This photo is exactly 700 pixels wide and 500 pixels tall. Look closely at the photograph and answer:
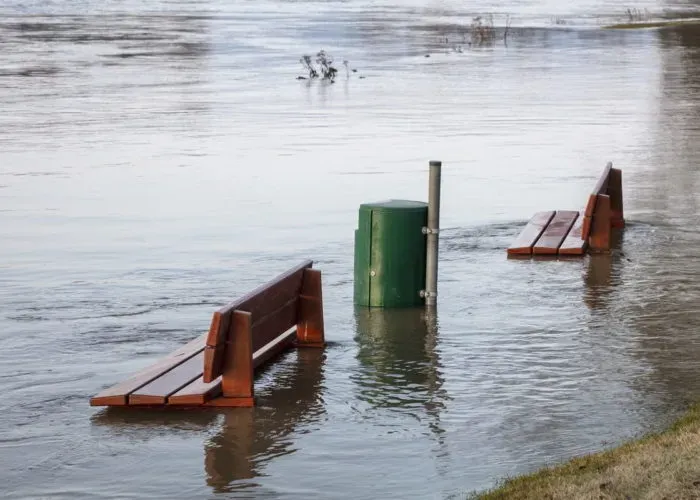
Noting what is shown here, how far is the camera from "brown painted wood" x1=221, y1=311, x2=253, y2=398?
834 cm

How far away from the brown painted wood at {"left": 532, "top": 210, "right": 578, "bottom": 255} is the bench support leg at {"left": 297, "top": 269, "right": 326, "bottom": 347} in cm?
359

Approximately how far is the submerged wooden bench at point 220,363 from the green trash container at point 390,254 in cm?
136

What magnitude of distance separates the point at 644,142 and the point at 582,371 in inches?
519

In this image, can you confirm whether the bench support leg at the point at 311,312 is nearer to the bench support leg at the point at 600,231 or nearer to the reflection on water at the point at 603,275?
the reflection on water at the point at 603,275

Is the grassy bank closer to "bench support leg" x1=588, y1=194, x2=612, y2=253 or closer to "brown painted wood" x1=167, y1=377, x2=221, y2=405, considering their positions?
"brown painted wood" x1=167, y1=377, x2=221, y2=405

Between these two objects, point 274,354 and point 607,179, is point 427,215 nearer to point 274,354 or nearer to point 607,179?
point 274,354

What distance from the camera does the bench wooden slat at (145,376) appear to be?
8.33 meters

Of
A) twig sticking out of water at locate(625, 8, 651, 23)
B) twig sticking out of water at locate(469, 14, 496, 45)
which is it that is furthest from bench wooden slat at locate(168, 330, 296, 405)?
twig sticking out of water at locate(625, 8, 651, 23)

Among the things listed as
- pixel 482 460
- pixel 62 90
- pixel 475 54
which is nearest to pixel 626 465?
pixel 482 460

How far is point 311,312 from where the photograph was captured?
9938mm

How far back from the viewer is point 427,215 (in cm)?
1089

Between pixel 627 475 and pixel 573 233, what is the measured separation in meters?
7.20

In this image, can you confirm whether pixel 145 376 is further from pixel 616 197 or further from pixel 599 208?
pixel 616 197

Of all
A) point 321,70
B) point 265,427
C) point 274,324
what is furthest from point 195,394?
point 321,70
